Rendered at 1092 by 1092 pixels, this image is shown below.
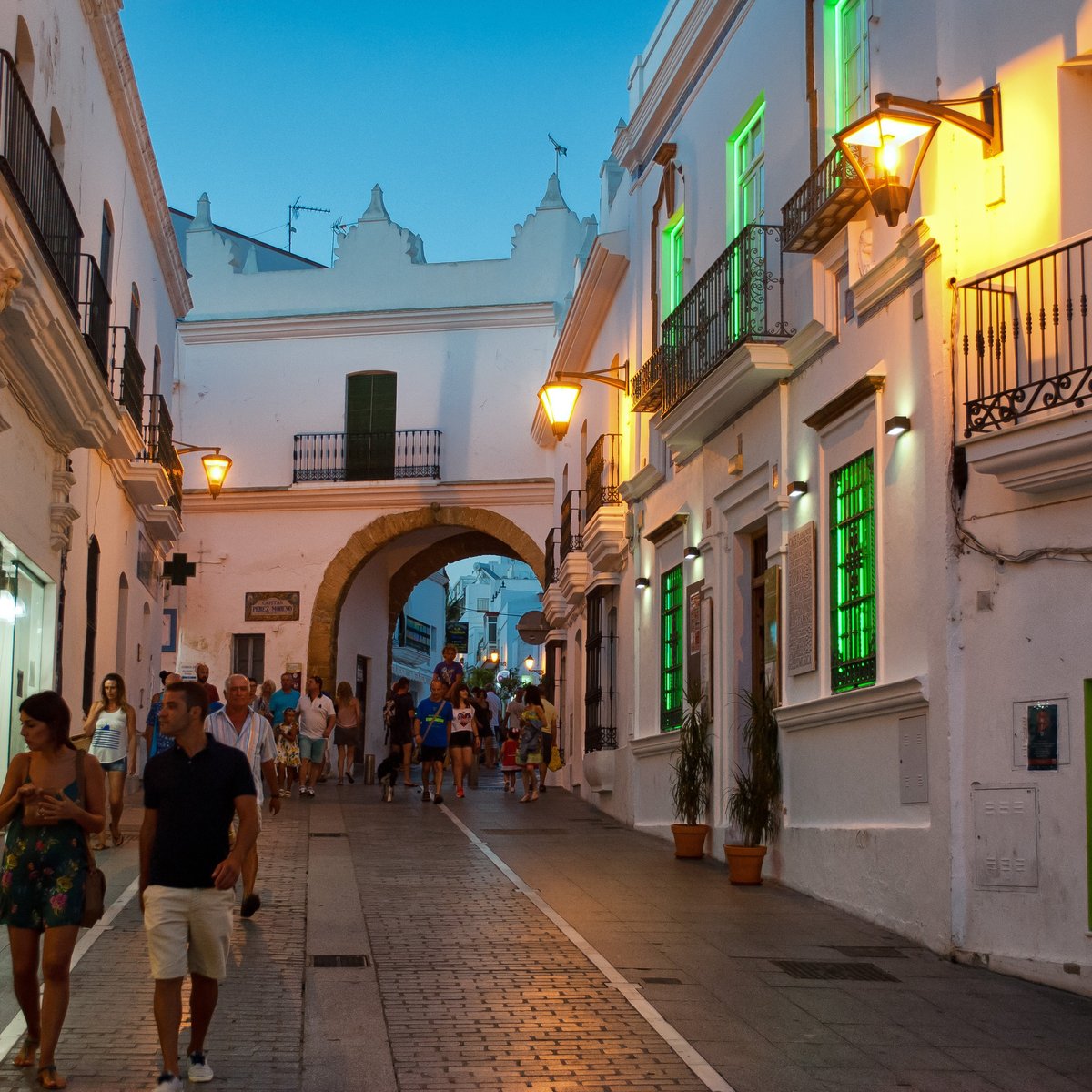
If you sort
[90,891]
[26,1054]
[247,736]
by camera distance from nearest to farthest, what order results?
[26,1054] → [90,891] → [247,736]

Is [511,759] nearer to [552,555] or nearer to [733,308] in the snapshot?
[552,555]

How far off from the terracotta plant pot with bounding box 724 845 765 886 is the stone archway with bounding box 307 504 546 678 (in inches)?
722

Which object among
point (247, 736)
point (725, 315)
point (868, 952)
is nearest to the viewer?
point (868, 952)

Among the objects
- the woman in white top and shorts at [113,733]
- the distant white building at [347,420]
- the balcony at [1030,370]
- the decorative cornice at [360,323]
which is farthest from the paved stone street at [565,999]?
the decorative cornice at [360,323]

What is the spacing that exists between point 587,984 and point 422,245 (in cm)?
2662

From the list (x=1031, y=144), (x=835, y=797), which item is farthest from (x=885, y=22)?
(x=835, y=797)

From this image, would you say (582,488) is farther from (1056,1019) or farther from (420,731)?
(1056,1019)

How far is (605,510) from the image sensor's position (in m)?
21.2

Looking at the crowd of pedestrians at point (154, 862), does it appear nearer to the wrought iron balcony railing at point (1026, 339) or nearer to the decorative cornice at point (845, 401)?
the wrought iron balcony railing at point (1026, 339)

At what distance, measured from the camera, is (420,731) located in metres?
21.1

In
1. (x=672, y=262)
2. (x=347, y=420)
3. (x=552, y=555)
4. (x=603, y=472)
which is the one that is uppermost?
(x=347, y=420)

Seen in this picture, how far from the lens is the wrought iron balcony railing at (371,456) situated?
105ft

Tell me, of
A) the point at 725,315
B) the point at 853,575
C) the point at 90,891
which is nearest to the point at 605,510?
the point at 725,315

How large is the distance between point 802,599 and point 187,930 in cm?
741
